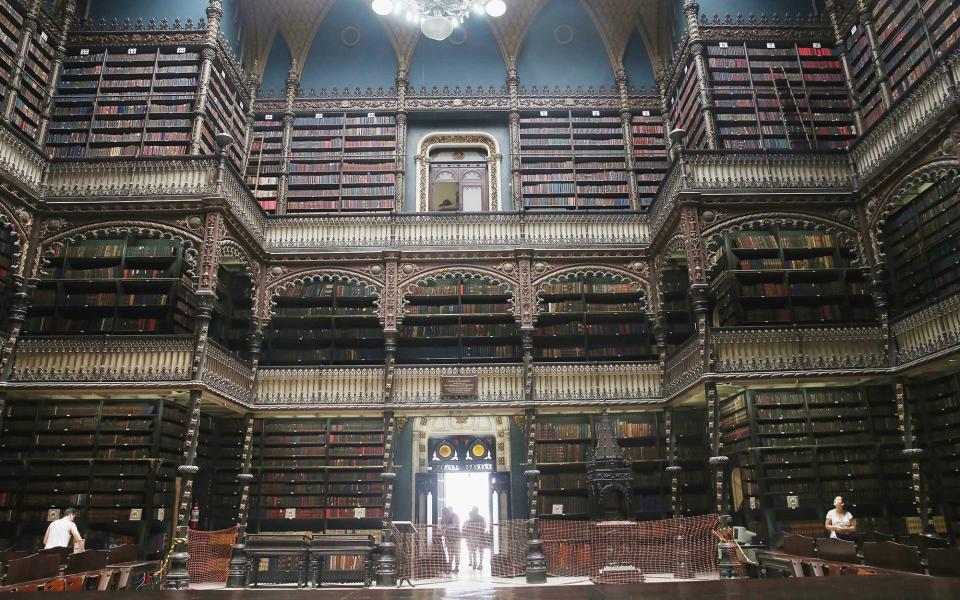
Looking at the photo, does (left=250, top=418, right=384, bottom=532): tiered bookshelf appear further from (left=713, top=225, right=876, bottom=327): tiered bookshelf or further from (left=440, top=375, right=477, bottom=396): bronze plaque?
(left=713, top=225, right=876, bottom=327): tiered bookshelf

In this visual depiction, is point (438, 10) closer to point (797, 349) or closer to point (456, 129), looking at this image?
point (456, 129)

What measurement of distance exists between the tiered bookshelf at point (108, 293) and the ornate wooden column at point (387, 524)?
337cm

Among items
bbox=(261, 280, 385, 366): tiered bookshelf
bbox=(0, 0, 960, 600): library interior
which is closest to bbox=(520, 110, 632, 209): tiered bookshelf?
bbox=(0, 0, 960, 600): library interior

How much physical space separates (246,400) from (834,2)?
439 inches

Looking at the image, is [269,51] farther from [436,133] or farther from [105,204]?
[105,204]

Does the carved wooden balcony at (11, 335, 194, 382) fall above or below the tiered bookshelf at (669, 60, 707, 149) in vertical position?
below

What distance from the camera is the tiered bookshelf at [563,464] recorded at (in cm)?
950

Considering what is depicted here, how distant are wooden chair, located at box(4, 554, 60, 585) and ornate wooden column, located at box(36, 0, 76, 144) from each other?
23.1 ft

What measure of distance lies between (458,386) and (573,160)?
478 cm

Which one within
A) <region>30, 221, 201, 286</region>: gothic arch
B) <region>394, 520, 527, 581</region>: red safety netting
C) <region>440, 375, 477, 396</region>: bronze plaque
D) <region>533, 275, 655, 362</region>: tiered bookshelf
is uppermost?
<region>30, 221, 201, 286</region>: gothic arch

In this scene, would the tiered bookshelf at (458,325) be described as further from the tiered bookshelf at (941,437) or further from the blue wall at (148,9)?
the blue wall at (148,9)

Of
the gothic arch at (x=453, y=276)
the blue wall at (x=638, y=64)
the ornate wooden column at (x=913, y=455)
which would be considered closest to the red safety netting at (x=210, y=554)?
the gothic arch at (x=453, y=276)

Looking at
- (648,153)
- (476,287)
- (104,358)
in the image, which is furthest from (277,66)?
(648,153)

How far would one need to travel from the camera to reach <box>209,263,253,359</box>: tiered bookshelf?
9.95 metres
